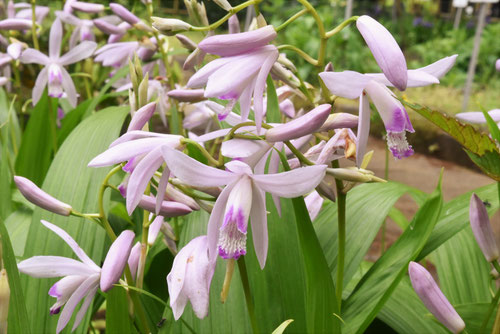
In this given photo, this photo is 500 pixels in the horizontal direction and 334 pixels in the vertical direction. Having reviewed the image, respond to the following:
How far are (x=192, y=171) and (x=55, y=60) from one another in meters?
1.28

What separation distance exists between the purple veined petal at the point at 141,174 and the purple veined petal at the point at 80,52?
1.12m

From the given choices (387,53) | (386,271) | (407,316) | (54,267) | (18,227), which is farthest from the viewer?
(18,227)

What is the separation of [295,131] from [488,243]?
382mm

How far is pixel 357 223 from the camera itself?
38.7 inches

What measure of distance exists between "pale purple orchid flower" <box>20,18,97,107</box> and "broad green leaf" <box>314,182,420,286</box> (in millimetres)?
947

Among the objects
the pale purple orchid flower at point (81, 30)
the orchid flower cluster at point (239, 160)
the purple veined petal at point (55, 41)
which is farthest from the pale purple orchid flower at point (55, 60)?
the orchid flower cluster at point (239, 160)

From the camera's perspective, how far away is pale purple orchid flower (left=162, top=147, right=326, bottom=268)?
1.71 ft

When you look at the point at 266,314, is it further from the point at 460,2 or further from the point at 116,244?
the point at 460,2

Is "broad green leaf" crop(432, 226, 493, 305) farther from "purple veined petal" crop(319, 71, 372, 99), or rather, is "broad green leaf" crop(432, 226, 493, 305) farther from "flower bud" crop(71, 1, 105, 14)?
"flower bud" crop(71, 1, 105, 14)

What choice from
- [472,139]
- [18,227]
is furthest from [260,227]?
[18,227]

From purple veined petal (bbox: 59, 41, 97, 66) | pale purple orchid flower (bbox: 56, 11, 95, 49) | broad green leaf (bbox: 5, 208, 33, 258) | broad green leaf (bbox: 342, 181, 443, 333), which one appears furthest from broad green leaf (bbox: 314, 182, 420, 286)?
pale purple orchid flower (bbox: 56, 11, 95, 49)

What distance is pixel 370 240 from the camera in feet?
3.05

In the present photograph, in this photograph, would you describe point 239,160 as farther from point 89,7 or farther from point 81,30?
point 81,30

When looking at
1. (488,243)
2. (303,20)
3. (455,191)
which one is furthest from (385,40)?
(303,20)
